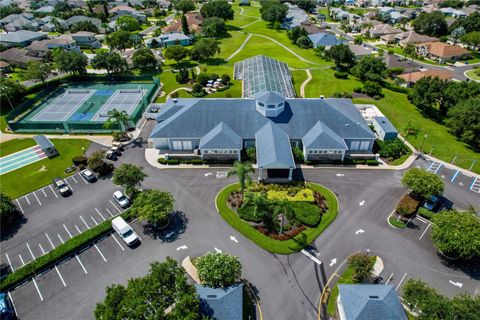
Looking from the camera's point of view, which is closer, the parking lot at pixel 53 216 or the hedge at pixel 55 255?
the hedge at pixel 55 255

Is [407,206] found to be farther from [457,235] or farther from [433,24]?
[433,24]

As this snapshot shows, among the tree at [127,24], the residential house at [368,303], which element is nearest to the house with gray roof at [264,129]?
the residential house at [368,303]

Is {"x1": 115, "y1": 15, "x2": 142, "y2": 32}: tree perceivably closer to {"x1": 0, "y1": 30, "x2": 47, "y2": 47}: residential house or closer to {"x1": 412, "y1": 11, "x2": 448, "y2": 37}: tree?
{"x1": 0, "y1": 30, "x2": 47, "y2": 47}: residential house

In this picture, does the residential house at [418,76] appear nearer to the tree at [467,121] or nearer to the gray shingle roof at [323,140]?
the tree at [467,121]

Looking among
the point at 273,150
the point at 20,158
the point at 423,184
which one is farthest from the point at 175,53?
the point at 423,184

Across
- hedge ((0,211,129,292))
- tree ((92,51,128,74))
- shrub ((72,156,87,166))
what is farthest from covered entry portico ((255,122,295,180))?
tree ((92,51,128,74))

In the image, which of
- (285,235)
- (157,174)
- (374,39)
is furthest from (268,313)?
(374,39)

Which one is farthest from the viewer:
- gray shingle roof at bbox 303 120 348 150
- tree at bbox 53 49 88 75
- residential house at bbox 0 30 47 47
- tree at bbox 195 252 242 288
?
residential house at bbox 0 30 47 47

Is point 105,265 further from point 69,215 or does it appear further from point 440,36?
point 440,36
